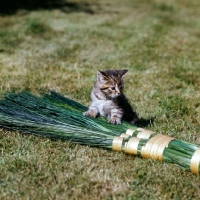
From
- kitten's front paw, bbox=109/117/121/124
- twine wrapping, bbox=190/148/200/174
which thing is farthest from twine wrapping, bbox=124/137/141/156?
twine wrapping, bbox=190/148/200/174

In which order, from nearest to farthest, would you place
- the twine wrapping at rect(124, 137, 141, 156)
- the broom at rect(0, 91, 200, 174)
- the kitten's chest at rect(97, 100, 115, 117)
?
1. the broom at rect(0, 91, 200, 174)
2. the twine wrapping at rect(124, 137, 141, 156)
3. the kitten's chest at rect(97, 100, 115, 117)

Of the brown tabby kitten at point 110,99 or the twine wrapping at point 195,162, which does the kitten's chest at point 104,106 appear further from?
the twine wrapping at point 195,162

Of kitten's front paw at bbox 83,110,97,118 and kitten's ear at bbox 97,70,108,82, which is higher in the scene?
kitten's ear at bbox 97,70,108,82

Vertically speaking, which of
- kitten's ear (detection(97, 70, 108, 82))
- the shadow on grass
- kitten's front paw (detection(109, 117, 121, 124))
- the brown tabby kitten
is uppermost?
the shadow on grass

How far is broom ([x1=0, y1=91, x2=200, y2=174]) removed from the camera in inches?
134

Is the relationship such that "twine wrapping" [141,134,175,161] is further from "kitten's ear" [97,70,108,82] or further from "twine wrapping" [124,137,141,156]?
"kitten's ear" [97,70,108,82]

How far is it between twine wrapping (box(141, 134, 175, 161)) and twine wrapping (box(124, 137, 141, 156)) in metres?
0.08

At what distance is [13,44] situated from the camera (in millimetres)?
7352

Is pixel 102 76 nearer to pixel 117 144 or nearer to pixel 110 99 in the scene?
pixel 110 99

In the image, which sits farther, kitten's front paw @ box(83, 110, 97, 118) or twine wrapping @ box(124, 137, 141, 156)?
kitten's front paw @ box(83, 110, 97, 118)

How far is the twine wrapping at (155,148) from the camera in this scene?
344 cm

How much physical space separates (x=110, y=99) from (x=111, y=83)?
0.23 m

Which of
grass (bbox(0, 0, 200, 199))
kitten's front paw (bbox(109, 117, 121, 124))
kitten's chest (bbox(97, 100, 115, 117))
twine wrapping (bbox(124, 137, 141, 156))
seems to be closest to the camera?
grass (bbox(0, 0, 200, 199))

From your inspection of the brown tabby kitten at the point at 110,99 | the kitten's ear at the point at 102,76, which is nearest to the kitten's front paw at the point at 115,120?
the brown tabby kitten at the point at 110,99
